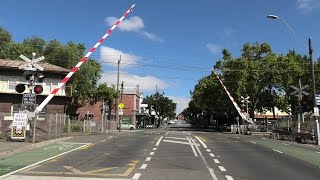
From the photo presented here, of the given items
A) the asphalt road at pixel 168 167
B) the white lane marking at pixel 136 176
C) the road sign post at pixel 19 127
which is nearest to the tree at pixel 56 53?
the road sign post at pixel 19 127

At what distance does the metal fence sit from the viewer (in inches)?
1038

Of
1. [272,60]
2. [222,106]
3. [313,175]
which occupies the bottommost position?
[313,175]

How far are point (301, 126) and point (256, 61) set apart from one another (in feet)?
109

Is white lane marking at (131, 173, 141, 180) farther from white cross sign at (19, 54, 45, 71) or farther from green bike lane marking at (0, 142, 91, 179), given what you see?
white cross sign at (19, 54, 45, 71)

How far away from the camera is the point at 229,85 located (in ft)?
226

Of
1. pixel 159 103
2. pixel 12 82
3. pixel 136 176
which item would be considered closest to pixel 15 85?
pixel 12 82

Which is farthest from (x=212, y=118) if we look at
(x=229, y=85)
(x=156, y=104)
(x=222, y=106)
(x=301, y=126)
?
(x=301, y=126)

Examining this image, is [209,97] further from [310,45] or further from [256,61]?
[310,45]

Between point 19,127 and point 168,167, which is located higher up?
point 19,127

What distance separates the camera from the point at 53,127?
30.5m

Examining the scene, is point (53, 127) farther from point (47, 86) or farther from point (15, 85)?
point (47, 86)

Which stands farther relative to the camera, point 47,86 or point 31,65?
point 47,86

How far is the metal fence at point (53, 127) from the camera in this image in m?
26.4

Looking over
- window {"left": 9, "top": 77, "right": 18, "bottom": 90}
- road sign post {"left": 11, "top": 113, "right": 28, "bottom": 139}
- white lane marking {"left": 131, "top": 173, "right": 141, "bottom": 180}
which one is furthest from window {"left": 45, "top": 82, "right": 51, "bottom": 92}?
white lane marking {"left": 131, "top": 173, "right": 141, "bottom": 180}
